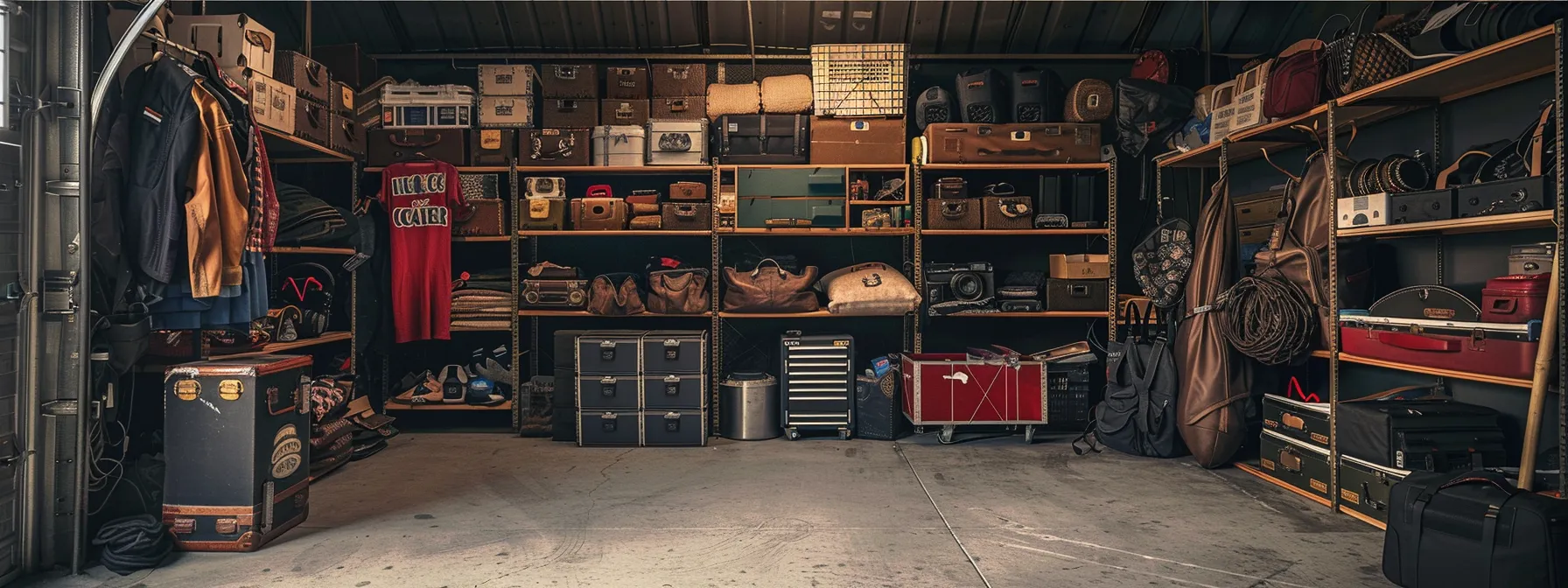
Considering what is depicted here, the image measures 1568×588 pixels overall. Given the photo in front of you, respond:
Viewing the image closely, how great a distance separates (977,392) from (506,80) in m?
3.69

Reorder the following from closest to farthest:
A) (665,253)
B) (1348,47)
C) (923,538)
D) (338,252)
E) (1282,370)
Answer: (923,538), (1348,47), (1282,370), (338,252), (665,253)

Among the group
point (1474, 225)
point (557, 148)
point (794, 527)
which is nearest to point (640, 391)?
point (557, 148)

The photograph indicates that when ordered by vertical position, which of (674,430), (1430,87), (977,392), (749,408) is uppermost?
(1430,87)

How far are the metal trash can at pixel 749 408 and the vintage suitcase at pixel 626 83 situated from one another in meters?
2.02

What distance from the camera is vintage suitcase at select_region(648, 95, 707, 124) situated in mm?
5773

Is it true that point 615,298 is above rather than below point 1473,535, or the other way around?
above

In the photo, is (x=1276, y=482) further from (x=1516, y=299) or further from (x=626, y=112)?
(x=626, y=112)

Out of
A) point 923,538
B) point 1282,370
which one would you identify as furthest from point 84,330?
point 1282,370

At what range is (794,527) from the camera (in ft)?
11.5

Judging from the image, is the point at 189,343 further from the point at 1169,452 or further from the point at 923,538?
the point at 1169,452

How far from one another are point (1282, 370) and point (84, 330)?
5.47 metres

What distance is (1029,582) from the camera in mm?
2871

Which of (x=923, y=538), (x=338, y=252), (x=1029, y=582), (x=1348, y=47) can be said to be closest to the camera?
(x=1029, y=582)

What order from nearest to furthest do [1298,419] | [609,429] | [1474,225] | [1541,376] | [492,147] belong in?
[1541,376] < [1474,225] < [1298,419] < [609,429] < [492,147]
